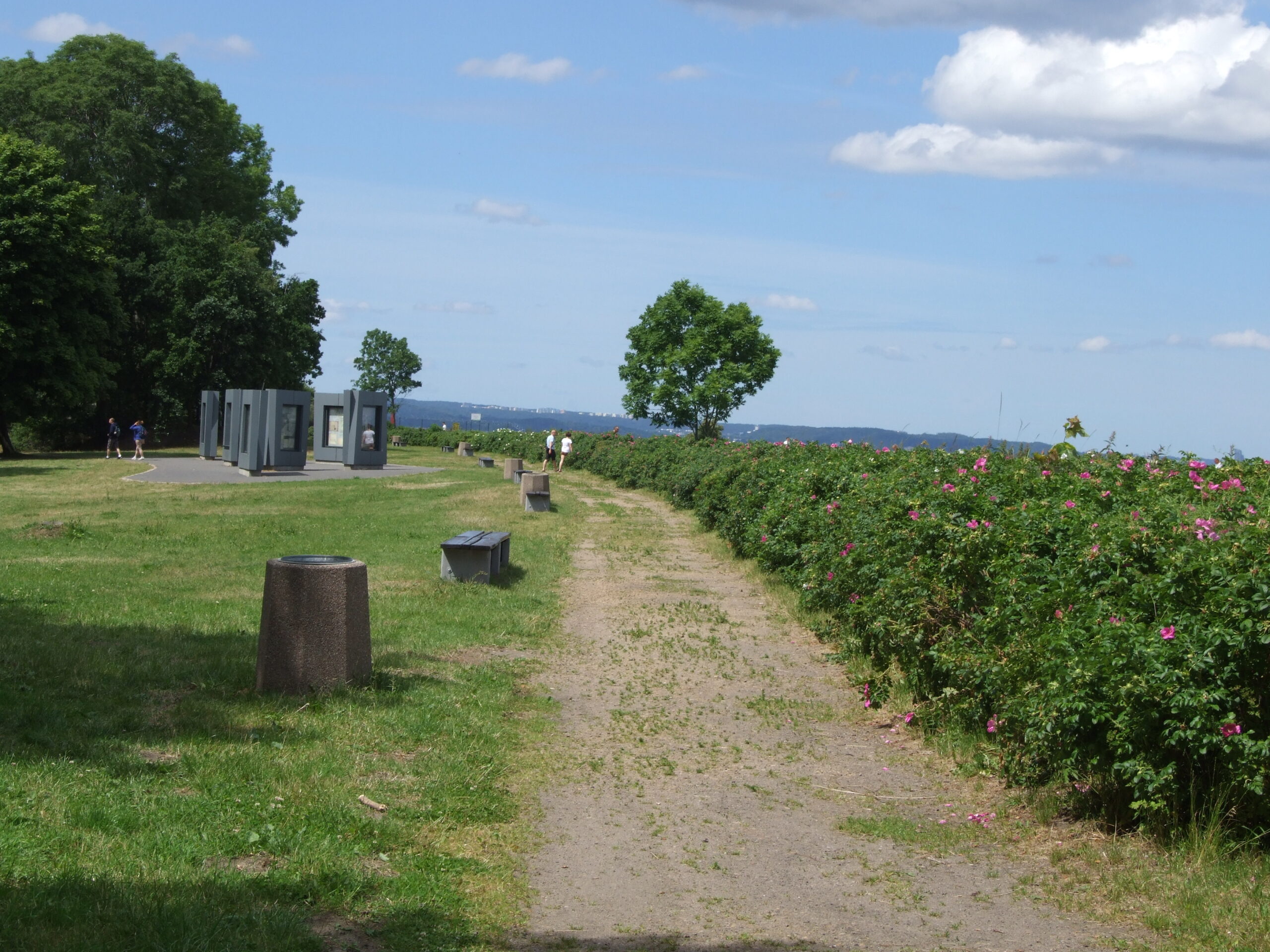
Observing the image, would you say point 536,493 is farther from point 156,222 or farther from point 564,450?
point 156,222

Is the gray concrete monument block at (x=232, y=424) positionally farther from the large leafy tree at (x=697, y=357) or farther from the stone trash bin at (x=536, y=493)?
the large leafy tree at (x=697, y=357)

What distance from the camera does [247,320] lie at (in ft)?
157

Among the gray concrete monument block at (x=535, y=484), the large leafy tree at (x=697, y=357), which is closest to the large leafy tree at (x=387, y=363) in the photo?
the large leafy tree at (x=697, y=357)

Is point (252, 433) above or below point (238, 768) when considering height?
above

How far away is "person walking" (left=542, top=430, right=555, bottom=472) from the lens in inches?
1512

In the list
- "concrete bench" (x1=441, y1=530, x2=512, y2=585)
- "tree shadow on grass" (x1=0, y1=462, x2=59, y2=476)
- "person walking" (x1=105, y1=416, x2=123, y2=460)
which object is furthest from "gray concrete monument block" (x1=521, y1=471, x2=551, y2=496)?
"person walking" (x1=105, y1=416, x2=123, y2=460)

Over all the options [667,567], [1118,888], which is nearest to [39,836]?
[1118,888]

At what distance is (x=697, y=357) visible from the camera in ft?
214

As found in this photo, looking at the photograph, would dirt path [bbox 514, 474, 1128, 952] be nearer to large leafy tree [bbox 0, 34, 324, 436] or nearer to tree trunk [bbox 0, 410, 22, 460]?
tree trunk [bbox 0, 410, 22, 460]

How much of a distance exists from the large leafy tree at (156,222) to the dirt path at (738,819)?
40334mm

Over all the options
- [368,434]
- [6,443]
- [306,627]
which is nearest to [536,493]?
[306,627]

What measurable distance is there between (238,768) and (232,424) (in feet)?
110

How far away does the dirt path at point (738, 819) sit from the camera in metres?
4.23

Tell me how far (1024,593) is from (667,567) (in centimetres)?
986
